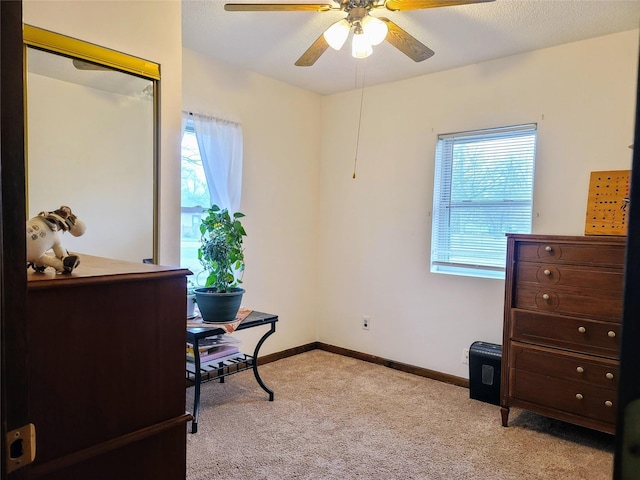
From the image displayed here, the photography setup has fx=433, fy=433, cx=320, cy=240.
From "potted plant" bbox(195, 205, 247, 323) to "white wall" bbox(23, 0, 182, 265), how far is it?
0.38 m

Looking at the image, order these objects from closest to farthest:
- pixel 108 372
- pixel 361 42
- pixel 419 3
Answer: pixel 108 372, pixel 419 3, pixel 361 42

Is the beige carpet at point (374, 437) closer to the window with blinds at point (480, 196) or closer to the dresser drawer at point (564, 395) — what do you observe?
the dresser drawer at point (564, 395)

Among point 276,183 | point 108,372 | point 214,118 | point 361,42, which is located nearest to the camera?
point 108,372

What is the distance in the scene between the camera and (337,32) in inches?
82.4

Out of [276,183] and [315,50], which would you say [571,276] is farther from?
[276,183]

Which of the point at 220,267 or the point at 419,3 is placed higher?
the point at 419,3

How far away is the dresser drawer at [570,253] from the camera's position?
2281 millimetres

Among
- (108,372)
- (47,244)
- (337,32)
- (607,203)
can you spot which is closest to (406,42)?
(337,32)

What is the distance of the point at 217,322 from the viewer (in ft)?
8.89

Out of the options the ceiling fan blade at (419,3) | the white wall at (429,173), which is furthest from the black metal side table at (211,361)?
the ceiling fan blade at (419,3)

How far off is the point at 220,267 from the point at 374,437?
138cm

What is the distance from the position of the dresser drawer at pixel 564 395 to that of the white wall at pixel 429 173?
0.61m

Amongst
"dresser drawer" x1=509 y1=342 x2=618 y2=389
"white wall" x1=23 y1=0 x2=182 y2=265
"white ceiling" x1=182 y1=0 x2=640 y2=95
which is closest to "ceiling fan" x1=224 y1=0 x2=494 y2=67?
"white ceiling" x1=182 y1=0 x2=640 y2=95

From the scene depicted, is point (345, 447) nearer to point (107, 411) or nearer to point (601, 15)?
point (107, 411)
